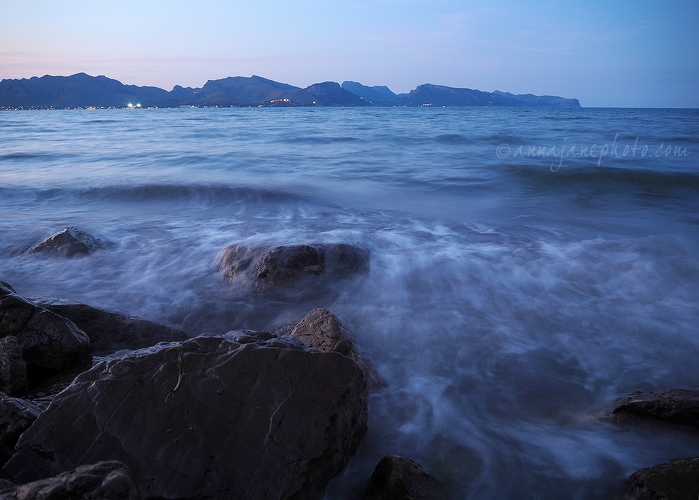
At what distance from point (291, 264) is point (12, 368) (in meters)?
3.18

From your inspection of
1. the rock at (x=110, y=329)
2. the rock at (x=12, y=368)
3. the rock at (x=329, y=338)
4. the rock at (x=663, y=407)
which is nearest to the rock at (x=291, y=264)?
the rock at (x=110, y=329)

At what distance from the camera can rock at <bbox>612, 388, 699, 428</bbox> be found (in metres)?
3.24

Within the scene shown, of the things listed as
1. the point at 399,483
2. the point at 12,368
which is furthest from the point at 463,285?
the point at 12,368

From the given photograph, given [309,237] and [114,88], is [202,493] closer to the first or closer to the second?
[309,237]

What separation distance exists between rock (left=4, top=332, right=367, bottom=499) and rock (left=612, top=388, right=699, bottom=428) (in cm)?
225

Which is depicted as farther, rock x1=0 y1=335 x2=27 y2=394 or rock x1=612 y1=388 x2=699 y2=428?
rock x1=612 y1=388 x2=699 y2=428

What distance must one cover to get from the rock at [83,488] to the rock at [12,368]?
1.65m

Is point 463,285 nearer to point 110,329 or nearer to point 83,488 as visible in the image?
point 110,329

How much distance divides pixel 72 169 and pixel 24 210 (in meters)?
6.87

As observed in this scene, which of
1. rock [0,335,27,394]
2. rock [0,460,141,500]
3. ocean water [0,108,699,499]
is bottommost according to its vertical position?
ocean water [0,108,699,499]

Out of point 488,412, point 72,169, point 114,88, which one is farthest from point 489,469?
point 114,88

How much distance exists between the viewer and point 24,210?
416 inches

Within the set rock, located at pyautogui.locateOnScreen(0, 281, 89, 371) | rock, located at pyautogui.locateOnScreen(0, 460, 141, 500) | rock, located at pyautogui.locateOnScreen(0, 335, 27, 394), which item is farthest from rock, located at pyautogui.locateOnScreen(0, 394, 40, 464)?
rock, located at pyautogui.locateOnScreen(0, 281, 89, 371)

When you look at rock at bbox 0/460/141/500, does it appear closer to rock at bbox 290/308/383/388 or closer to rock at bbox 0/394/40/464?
rock at bbox 0/394/40/464
